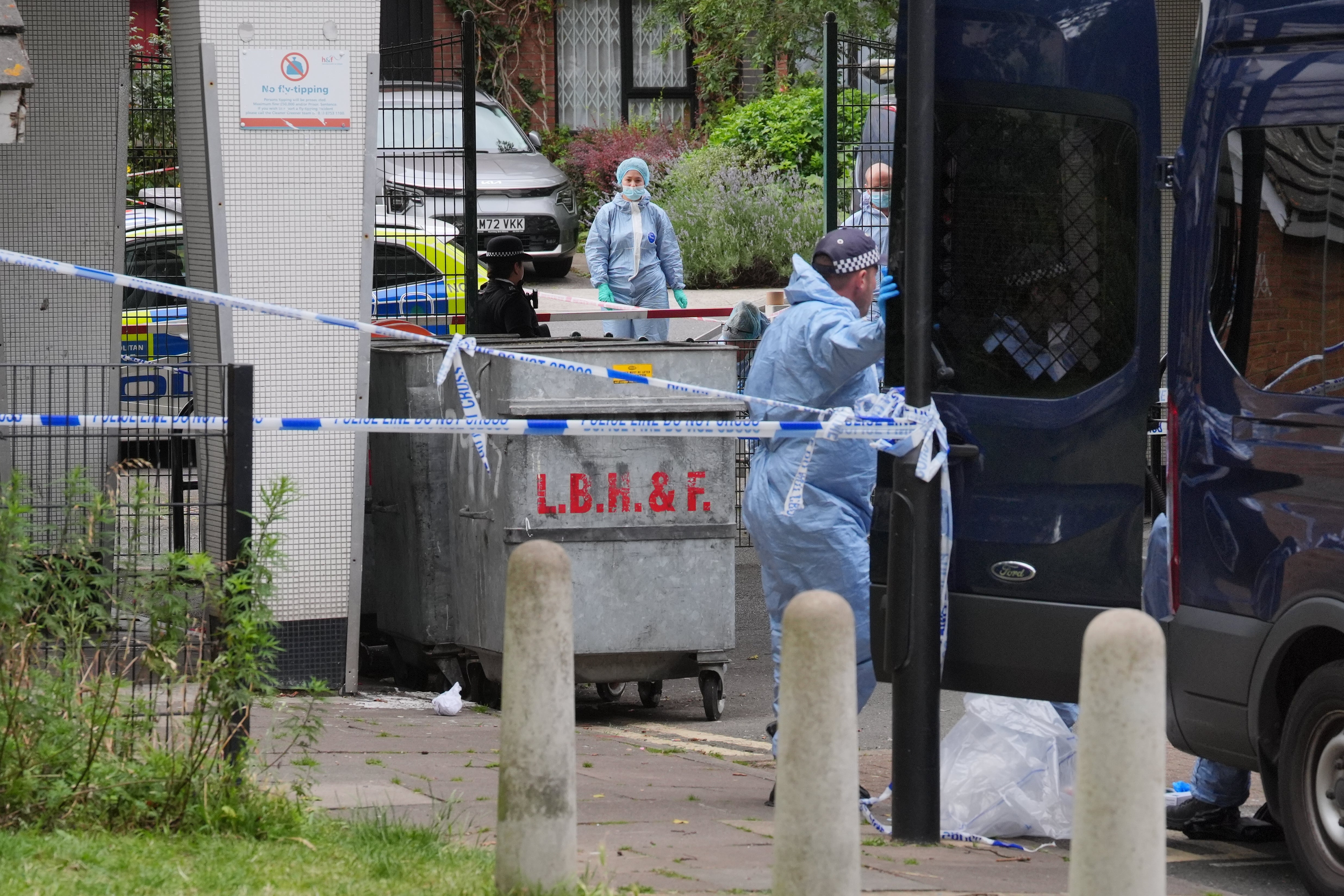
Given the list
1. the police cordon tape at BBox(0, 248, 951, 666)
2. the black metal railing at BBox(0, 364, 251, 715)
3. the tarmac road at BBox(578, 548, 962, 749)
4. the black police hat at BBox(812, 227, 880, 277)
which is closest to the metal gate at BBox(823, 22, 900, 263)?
the tarmac road at BBox(578, 548, 962, 749)

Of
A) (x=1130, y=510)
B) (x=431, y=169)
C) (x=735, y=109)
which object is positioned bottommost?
(x=1130, y=510)

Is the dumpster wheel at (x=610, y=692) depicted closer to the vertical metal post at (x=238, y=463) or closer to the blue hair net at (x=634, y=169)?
the vertical metal post at (x=238, y=463)

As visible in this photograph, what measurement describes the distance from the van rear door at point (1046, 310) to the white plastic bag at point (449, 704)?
8.85ft

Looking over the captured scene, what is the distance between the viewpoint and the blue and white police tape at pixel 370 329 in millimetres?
5668

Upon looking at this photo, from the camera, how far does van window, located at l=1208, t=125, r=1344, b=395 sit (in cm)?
517

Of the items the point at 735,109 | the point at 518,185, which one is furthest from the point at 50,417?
the point at 735,109

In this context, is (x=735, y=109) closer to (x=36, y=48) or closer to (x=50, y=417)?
(x=36, y=48)

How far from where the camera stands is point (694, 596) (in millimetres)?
7824

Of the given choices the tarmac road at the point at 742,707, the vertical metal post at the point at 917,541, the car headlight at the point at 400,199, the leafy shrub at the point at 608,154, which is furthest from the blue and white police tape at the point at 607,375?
the leafy shrub at the point at 608,154

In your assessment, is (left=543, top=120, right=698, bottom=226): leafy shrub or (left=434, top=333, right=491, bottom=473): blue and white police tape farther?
(left=543, top=120, right=698, bottom=226): leafy shrub

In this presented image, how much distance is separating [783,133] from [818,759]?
1844 cm

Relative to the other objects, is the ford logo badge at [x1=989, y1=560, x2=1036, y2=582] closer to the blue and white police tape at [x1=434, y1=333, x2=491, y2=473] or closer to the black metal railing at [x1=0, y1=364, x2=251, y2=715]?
the blue and white police tape at [x1=434, y1=333, x2=491, y2=473]

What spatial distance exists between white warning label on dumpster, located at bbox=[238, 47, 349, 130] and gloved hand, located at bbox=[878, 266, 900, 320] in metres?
2.92

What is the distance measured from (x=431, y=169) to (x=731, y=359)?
463 cm
